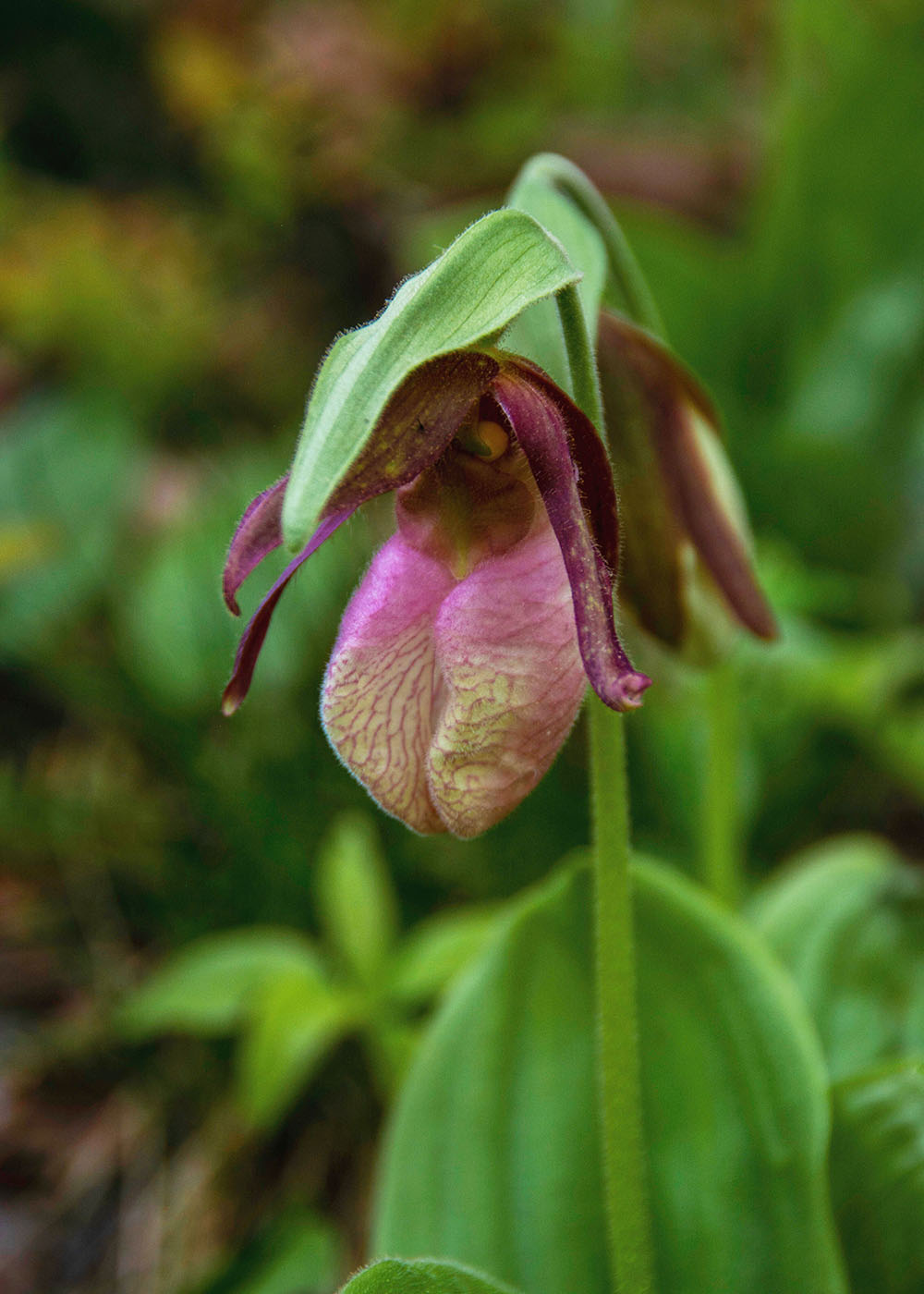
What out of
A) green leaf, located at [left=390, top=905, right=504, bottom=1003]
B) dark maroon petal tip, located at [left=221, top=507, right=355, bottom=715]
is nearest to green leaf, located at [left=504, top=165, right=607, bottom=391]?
dark maroon petal tip, located at [left=221, top=507, right=355, bottom=715]

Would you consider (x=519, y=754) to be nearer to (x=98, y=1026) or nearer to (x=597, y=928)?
(x=597, y=928)

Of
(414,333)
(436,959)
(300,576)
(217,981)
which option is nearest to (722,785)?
(436,959)

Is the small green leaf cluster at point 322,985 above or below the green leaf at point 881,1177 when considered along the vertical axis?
below

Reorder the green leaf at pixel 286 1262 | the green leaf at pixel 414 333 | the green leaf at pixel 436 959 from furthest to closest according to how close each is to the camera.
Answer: the green leaf at pixel 436 959, the green leaf at pixel 286 1262, the green leaf at pixel 414 333

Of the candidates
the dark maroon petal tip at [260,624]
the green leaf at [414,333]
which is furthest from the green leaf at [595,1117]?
the green leaf at [414,333]

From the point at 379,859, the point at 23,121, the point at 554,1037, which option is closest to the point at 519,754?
the point at 554,1037

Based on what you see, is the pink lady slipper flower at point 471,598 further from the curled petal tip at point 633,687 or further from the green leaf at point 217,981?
the green leaf at point 217,981

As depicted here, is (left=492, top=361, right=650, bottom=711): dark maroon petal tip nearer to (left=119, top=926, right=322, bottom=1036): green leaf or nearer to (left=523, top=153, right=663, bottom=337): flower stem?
(left=523, top=153, right=663, bottom=337): flower stem
